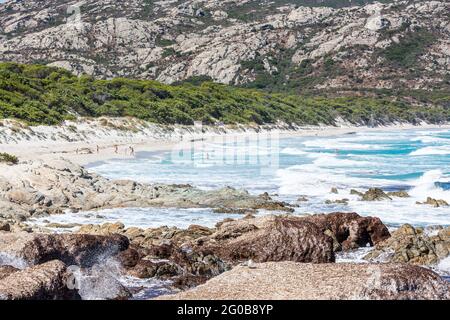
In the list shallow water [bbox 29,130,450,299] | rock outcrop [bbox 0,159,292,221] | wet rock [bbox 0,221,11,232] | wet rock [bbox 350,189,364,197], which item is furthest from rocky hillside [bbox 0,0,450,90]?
wet rock [bbox 0,221,11,232]

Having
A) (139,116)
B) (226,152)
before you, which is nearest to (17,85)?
(139,116)

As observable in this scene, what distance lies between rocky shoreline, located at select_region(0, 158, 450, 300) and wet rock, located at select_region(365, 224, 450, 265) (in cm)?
3

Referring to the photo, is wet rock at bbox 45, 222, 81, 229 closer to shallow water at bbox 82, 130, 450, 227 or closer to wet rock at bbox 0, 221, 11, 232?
shallow water at bbox 82, 130, 450, 227

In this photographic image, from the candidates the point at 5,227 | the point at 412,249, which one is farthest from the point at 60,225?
the point at 412,249

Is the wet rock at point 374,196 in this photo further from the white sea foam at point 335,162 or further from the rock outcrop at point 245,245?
the white sea foam at point 335,162

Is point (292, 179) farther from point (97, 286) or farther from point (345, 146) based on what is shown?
point (345, 146)

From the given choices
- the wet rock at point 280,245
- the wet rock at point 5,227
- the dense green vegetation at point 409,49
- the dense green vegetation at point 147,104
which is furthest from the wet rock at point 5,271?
the dense green vegetation at point 409,49

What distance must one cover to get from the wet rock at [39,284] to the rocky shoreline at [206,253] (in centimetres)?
1

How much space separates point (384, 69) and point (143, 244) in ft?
507

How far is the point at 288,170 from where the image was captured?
1371 inches

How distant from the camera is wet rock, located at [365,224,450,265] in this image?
13.2 meters

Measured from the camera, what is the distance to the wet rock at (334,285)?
23.4 feet

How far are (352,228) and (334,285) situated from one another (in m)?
7.95
